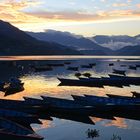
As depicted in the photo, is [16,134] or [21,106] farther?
A: [21,106]

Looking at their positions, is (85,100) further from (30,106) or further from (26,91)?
(26,91)

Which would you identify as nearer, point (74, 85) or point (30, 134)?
point (30, 134)

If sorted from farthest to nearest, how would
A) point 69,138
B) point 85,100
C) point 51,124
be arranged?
point 85,100
point 51,124
point 69,138

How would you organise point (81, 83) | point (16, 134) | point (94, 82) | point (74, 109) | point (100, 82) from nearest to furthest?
point (16, 134)
point (74, 109)
point (81, 83)
point (94, 82)
point (100, 82)

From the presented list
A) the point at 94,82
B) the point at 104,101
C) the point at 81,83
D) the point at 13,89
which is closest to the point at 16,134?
the point at 104,101

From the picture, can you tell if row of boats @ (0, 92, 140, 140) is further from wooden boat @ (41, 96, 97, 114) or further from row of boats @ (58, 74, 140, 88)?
row of boats @ (58, 74, 140, 88)

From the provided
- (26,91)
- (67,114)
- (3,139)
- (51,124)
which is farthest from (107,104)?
(26,91)

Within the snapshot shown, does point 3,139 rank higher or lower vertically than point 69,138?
higher

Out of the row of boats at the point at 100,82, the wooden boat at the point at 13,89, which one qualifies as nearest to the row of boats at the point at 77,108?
the wooden boat at the point at 13,89

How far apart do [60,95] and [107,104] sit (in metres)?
27.0

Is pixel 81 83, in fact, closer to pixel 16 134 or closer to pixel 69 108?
pixel 69 108

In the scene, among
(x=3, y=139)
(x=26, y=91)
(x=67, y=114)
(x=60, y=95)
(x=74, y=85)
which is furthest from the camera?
(x=74, y=85)

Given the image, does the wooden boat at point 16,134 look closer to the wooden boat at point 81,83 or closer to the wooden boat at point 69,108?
the wooden boat at point 69,108

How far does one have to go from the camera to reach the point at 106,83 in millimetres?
107062
